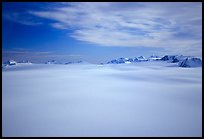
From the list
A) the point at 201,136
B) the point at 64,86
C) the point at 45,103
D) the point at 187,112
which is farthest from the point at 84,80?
the point at 201,136

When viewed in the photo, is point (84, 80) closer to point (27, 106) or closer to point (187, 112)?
point (27, 106)

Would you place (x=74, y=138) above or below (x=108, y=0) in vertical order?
below

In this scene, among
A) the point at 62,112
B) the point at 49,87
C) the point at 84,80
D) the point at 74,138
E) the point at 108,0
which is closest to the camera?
the point at 74,138

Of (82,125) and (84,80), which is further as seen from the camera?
(84,80)

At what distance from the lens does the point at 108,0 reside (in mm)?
1971

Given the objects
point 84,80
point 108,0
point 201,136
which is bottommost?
point 201,136

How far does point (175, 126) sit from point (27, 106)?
5.12ft

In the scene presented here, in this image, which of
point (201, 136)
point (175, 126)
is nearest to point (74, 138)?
point (175, 126)

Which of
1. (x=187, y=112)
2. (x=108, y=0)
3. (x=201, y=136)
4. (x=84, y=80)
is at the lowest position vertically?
(x=201, y=136)

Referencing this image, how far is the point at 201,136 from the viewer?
5.98 ft

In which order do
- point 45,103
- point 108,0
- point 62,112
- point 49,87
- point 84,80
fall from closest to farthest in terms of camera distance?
point 108,0 < point 62,112 < point 45,103 < point 49,87 < point 84,80

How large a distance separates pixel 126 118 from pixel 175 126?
0.46m

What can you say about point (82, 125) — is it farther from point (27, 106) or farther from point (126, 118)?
point (27, 106)

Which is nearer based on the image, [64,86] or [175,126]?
[175,126]
